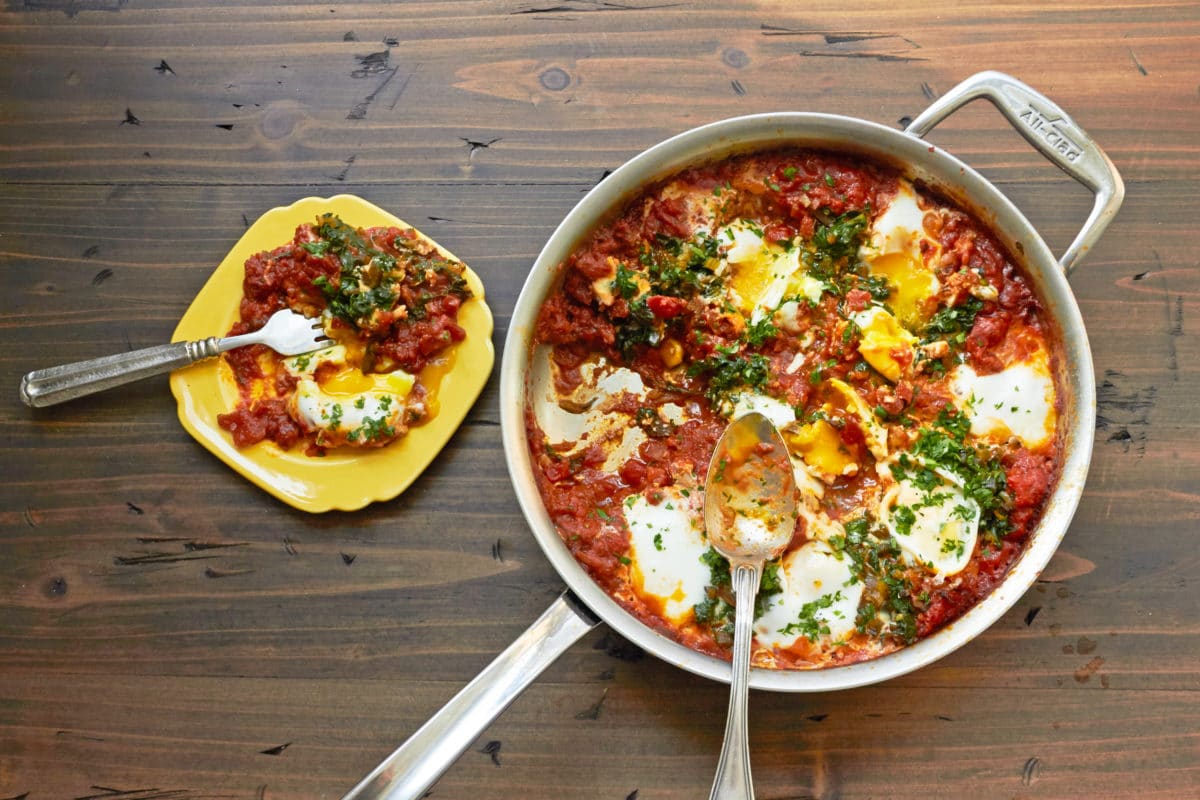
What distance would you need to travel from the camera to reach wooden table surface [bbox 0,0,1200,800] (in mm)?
3006

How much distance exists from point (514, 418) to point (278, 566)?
1117mm

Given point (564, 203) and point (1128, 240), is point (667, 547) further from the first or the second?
point (1128, 240)

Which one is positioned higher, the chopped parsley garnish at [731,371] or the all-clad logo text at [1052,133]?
the all-clad logo text at [1052,133]

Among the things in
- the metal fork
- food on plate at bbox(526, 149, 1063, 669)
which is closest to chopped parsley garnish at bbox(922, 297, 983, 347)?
food on plate at bbox(526, 149, 1063, 669)

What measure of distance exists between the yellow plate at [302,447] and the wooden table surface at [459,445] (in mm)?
106

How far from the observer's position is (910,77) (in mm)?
3166

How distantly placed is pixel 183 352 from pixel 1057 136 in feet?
9.96

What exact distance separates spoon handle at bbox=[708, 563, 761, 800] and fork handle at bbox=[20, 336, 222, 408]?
206 cm

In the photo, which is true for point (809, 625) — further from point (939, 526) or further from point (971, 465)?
point (971, 465)

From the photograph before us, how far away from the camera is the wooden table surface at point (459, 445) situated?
9.86 feet

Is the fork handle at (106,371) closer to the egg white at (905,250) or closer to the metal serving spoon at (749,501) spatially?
the metal serving spoon at (749,501)

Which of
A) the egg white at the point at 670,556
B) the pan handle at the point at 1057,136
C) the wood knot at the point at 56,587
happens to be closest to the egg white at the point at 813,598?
the egg white at the point at 670,556

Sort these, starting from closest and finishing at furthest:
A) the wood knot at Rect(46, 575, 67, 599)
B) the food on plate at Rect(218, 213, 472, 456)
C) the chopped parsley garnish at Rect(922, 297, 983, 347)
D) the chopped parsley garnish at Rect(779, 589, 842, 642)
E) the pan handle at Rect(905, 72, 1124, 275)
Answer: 1. the pan handle at Rect(905, 72, 1124, 275)
2. the chopped parsley garnish at Rect(779, 589, 842, 642)
3. the chopped parsley garnish at Rect(922, 297, 983, 347)
4. the food on plate at Rect(218, 213, 472, 456)
5. the wood knot at Rect(46, 575, 67, 599)

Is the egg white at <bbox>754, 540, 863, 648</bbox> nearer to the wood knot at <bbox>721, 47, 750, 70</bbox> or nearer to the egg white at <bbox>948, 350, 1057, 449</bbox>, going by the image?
the egg white at <bbox>948, 350, 1057, 449</bbox>
